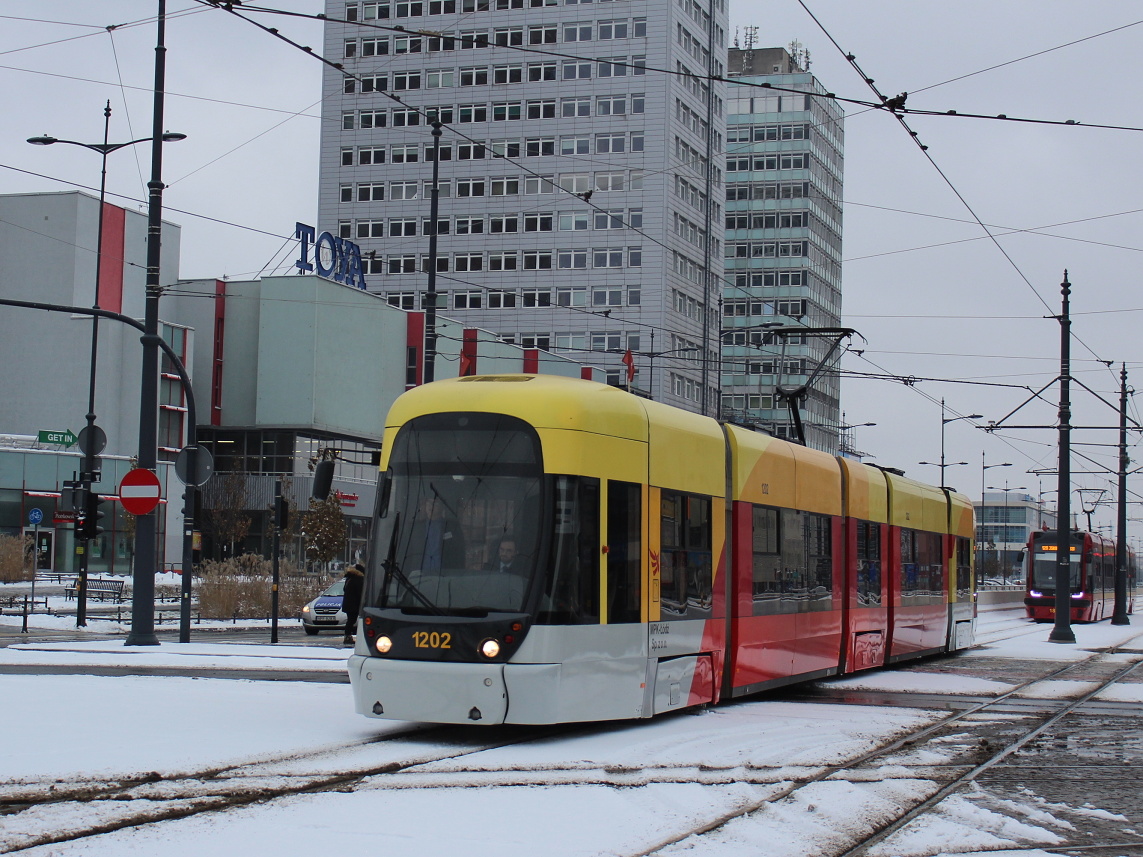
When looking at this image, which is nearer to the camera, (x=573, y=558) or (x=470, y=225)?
(x=573, y=558)

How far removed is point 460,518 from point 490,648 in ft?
3.61

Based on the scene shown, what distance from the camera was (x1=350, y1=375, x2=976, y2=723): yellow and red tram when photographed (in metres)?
11.8

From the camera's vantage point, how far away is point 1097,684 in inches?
802

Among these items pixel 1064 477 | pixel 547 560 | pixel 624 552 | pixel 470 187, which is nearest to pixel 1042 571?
pixel 1064 477

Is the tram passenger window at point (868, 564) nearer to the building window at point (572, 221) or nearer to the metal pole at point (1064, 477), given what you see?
the metal pole at point (1064, 477)

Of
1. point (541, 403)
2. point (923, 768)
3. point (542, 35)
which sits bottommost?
point (923, 768)

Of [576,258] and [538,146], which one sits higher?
[538,146]

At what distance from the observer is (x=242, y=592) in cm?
3675

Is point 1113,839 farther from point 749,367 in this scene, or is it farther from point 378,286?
point 749,367

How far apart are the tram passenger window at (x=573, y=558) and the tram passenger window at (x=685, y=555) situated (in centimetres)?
120

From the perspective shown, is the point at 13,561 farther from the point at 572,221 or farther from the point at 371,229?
the point at 371,229

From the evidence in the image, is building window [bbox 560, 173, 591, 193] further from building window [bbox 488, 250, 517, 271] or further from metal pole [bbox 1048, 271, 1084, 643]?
metal pole [bbox 1048, 271, 1084, 643]

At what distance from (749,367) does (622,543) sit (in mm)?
101989

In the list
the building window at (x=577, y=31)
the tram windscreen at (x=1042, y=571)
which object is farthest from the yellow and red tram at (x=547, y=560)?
the building window at (x=577, y=31)
